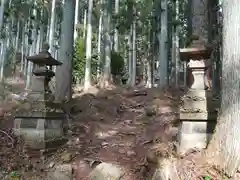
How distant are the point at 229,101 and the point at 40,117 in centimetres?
404

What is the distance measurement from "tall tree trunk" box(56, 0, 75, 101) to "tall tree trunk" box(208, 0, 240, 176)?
5921mm

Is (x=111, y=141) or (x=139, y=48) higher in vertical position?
(x=139, y=48)

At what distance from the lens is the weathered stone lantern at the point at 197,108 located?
5371mm

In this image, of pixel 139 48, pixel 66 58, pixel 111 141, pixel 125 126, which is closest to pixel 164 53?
pixel 66 58

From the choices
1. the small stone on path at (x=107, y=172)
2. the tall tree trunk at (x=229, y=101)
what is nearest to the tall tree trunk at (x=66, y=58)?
the small stone on path at (x=107, y=172)

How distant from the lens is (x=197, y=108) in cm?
546

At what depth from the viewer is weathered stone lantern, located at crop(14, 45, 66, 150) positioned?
6.45m

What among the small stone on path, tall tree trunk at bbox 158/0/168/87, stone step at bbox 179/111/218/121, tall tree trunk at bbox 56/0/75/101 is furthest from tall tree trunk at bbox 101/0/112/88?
stone step at bbox 179/111/218/121

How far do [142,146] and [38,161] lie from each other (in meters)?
2.24

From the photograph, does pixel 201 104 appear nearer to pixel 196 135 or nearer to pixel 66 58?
pixel 196 135

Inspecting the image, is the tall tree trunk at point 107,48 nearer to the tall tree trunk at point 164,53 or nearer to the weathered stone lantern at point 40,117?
the tall tree trunk at point 164,53

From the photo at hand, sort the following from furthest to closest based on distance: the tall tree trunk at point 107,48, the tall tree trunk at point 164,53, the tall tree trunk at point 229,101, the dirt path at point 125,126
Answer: the tall tree trunk at point 107,48, the tall tree trunk at point 164,53, the dirt path at point 125,126, the tall tree trunk at point 229,101

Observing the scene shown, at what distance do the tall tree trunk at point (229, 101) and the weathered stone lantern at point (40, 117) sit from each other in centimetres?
353

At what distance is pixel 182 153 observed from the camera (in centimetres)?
525
